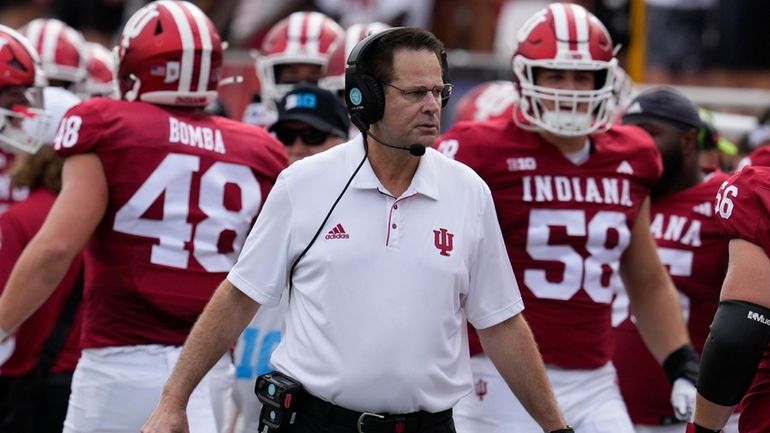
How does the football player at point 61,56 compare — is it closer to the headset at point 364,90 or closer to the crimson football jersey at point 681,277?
the crimson football jersey at point 681,277

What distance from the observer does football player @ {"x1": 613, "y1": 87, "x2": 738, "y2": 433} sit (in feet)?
20.5

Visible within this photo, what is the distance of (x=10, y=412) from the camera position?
629 cm

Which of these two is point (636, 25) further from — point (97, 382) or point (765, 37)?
point (97, 382)

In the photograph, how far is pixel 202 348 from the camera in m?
4.34

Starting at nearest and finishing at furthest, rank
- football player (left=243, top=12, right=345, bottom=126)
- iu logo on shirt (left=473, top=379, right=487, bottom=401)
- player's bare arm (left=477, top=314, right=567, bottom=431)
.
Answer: player's bare arm (left=477, top=314, right=567, bottom=431)
iu logo on shirt (left=473, top=379, right=487, bottom=401)
football player (left=243, top=12, right=345, bottom=126)

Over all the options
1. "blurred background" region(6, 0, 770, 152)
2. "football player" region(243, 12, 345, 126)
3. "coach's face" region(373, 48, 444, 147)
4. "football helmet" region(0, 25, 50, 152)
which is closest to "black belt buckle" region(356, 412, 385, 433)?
"coach's face" region(373, 48, 444, 147)

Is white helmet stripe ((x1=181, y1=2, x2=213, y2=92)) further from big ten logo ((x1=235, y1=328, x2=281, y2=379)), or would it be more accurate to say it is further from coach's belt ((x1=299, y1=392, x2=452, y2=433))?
coach's belt ((x1=299, y1=392, x2=452, y2=433))

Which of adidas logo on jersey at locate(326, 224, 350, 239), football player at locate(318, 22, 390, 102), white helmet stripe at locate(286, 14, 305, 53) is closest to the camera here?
adidas logo on jersey at locate(326, 224, 350, 239)

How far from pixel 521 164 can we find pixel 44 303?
210cm

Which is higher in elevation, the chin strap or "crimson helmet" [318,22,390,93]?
the chin strap

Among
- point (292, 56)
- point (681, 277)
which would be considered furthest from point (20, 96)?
point (681, 277)

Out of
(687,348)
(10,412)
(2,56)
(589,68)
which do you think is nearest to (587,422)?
(687,348)

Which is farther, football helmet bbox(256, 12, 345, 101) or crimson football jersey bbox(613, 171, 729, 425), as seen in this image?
football helmet bbox(256, 12, 345, 101)

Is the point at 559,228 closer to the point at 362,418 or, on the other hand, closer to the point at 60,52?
the point at 362,418
